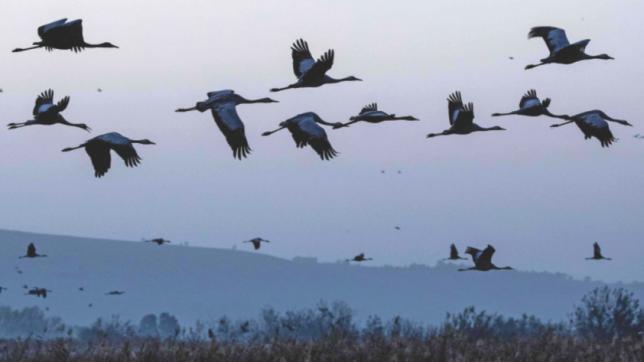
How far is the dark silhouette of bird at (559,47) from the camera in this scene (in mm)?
18828

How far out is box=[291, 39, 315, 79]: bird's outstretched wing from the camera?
18964 millimetres

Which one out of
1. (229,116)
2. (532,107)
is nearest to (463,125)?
(532,107)

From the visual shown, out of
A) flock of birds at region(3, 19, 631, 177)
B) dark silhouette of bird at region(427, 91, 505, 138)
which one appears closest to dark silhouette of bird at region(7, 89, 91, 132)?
flock of birds at region(3, 19, 631, 177)

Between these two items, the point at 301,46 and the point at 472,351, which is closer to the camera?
the point at 301,46

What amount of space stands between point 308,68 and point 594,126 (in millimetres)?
4639

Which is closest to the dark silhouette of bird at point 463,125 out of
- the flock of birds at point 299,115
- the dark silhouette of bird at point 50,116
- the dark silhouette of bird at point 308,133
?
the flock of birds at point 299,115

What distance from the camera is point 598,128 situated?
60.6ft

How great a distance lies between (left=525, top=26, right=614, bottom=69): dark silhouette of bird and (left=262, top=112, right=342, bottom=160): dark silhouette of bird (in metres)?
4.17

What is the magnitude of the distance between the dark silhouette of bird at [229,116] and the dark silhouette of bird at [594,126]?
5291 mm

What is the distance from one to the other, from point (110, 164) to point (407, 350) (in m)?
7.39

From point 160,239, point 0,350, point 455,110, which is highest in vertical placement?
point 455,110

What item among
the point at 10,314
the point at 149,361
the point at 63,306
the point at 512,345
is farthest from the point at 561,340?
the point at 63,306

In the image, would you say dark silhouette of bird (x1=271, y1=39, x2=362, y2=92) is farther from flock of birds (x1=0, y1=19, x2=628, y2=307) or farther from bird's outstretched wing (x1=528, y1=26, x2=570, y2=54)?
bird's outstretched wing (x1=528, y1=26, x2=570, y2=54)

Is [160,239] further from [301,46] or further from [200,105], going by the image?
[200,105]
